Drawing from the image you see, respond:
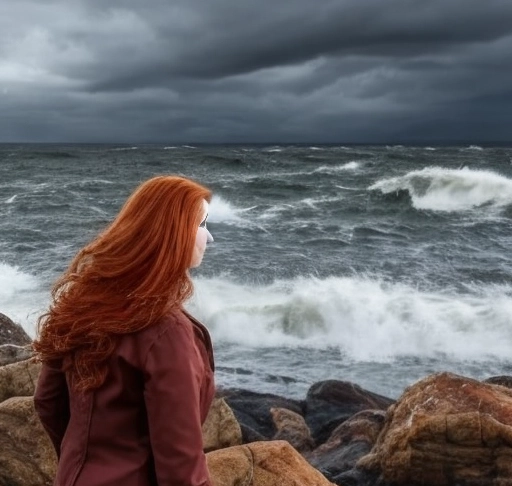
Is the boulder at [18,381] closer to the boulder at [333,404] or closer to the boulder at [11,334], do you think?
the boulder at [11,334]

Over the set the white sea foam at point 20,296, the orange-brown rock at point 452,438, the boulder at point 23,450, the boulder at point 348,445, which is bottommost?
the white sea foam at point 20,296

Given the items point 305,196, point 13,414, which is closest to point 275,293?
point 13,414

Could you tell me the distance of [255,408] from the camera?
9047 mm

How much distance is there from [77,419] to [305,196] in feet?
106

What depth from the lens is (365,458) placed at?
6312mm

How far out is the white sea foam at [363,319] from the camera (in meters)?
13.1

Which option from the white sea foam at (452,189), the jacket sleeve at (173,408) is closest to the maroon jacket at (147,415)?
the jacket sleeve at (173,408)

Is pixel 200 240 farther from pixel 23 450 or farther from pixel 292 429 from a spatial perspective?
pixel 292 429


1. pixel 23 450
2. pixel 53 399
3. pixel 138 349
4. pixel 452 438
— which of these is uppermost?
pixel 138 349

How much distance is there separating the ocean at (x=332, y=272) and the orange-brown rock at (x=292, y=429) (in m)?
1.90

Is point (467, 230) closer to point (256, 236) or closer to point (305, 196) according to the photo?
point (256, 236)

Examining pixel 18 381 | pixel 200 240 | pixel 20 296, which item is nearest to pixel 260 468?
pixel 18 381

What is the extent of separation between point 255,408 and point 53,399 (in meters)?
7.20

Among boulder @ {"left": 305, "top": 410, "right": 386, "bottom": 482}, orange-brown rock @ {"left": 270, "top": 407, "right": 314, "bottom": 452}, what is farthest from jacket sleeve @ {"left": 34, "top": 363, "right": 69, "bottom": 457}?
orange-brown rock @ {"left": 270, "top": 407, "right": 314, "bottom": 452}
